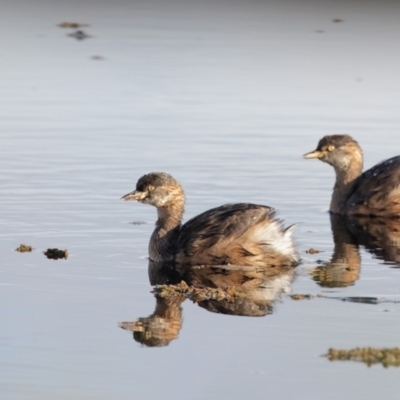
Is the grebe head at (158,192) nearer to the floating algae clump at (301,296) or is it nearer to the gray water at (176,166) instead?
the gray water at (176,166)

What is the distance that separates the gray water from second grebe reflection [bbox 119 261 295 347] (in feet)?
0.31

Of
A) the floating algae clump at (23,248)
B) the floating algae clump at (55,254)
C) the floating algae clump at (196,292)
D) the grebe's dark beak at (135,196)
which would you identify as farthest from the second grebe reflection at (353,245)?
the floating algae clump at (23,248)

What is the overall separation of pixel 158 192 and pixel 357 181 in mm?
3635

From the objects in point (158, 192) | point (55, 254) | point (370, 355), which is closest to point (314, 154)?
point (158, 192)

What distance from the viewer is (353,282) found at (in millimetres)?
9672

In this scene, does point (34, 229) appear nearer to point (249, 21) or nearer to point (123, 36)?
point (123, 36)

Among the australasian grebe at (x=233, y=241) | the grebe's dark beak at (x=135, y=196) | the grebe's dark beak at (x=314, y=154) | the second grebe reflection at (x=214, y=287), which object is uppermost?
the grebe's dark beak at (x=314, y=154)

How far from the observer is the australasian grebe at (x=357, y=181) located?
13.3 meters

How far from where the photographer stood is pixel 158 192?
11.0 metres

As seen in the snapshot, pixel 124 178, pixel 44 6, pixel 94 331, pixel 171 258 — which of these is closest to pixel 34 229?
pixel 171 258

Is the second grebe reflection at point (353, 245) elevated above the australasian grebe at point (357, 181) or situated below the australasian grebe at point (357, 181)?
below

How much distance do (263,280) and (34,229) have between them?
235 centimetres

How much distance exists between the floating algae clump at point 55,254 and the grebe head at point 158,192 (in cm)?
87

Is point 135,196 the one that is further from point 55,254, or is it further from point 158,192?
point 55,254
